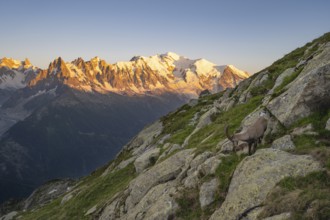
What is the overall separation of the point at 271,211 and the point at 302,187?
91.2 inches

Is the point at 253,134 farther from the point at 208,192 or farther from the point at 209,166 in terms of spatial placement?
the point at 208,192

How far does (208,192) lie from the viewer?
78.6 ft

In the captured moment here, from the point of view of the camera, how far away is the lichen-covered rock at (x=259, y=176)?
18.9m

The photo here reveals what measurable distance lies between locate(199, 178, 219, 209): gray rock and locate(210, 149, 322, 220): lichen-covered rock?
1.85m

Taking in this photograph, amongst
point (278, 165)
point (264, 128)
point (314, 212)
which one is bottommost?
point (314, 212)

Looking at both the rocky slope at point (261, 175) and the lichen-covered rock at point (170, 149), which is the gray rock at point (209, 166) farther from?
the lichen-covered rock at point (170, 149)

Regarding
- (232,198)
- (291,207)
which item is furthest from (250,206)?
(291,207)

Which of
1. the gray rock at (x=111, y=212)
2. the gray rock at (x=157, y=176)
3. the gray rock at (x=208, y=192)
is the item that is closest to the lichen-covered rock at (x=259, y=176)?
the gray rock at (x=208, y=192)

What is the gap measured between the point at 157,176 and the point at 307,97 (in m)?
16.1

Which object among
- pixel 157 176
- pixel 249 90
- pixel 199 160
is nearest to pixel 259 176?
pixel 199 160

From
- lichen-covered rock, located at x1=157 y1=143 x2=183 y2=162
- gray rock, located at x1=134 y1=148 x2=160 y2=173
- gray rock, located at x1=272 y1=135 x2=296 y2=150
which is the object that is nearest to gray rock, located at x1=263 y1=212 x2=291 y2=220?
gray rock, located at x1=272 y1=135 x2=296 y2=150

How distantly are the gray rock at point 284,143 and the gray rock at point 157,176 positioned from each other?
9.05 m

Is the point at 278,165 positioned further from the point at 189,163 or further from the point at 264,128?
the point at 189,163

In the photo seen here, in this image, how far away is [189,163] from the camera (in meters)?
30.5
